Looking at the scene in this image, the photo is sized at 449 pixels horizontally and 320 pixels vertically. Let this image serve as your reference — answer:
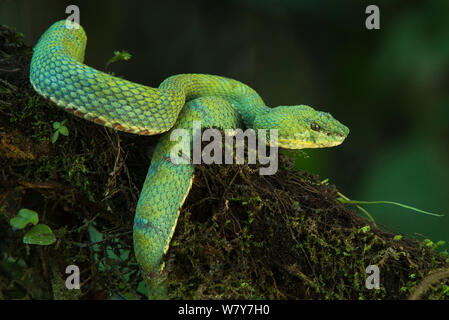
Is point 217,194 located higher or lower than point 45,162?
lower

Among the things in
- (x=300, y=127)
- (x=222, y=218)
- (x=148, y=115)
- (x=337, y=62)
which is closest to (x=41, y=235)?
(x=148, y=115)

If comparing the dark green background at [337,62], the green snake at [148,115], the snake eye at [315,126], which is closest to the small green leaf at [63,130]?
the green snake at [148,115]

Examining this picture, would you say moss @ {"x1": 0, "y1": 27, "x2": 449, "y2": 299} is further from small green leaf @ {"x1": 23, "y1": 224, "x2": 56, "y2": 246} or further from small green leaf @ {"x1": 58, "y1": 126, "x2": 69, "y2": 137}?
small green leaf @ {"x1": 23, "y1": 224, "x2": 56, "y2": 246}

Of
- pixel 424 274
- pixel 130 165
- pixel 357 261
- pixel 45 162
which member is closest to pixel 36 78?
pixel 45 162

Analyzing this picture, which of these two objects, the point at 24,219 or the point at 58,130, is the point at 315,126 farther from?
the point at 24,219

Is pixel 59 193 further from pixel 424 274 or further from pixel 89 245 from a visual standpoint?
pixel 424 274

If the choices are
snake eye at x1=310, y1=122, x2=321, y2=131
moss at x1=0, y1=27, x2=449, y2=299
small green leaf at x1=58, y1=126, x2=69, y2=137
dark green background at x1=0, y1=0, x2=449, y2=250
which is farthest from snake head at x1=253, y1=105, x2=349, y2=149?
dark green background at x1=0, y1=0, x2=449, y2=250
